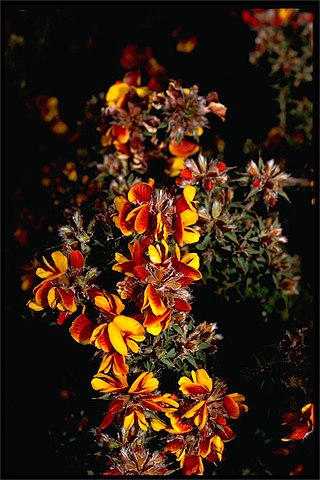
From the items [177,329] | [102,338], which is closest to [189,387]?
[177,329]

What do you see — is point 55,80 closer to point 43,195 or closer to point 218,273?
point 43,195

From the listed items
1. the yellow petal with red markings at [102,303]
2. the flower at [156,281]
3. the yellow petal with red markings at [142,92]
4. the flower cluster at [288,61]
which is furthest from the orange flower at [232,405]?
the flower cluster at [288,61]

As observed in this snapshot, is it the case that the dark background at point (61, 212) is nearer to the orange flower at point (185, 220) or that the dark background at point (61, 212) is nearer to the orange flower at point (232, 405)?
the orange flower at point (232, 405)

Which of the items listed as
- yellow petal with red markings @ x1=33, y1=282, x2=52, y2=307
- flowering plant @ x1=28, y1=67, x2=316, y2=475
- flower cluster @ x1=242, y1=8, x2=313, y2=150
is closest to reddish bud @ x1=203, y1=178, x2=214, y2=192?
flowering plant @ x1=28, y1=67, x2=316, y2=475

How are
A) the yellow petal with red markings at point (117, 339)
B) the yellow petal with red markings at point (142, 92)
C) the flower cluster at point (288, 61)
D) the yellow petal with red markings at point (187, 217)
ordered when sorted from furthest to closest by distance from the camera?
the flower cluster at point (288, 61) → the yellow petal with red markings at point (142, 92) → the yellow petal with red markings at point (187, 217) → the yellow petal with red markings at point (117, 339)

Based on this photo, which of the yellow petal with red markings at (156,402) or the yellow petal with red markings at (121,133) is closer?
the yellow petal with red markings at (156,402)

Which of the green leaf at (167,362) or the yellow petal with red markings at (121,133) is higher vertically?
the yellow petal with red markings at (121,133)

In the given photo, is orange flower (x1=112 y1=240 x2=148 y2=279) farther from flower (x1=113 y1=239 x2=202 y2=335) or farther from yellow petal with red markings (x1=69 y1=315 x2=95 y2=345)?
yellow petal with red markings (x1=69 y1=315 x2=95 y2=345)
